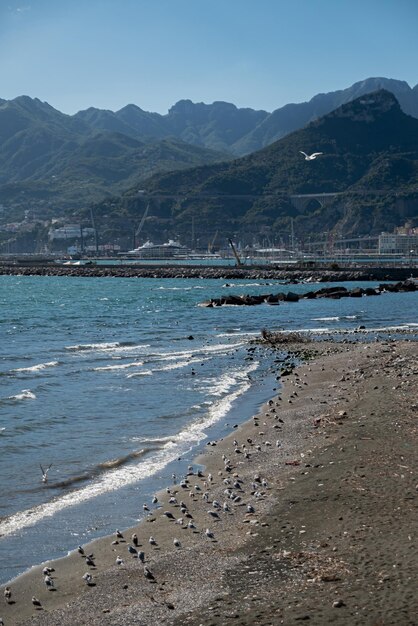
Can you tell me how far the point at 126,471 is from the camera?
14156mm

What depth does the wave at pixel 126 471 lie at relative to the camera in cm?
1166

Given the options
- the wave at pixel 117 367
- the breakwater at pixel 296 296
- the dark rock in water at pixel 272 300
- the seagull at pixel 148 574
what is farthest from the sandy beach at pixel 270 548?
the dark rock in water at pixel 272 300

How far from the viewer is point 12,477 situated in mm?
13828

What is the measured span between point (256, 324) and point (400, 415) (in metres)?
29.6

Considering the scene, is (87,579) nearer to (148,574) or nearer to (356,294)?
(148,574)

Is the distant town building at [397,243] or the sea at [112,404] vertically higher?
the distant town building at [397,243]

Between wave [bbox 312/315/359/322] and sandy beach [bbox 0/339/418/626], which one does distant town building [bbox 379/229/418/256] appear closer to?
wave [bbox 312/315/359/322]

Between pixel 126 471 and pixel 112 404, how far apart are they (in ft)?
21.1

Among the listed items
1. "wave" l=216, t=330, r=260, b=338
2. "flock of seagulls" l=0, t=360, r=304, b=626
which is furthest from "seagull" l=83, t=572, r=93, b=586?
"wave" l=216, t=330, r=260, b=338

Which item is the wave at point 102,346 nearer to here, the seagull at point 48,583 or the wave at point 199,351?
the wave at point 199,351

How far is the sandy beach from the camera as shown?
25.9 ft

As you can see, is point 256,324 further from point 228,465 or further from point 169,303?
point 228,465

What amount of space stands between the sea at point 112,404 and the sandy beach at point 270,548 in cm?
75

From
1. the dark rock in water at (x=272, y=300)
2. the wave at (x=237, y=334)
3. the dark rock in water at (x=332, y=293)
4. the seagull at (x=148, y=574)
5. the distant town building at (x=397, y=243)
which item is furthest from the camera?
the distant town building at (x=397, y=243)
